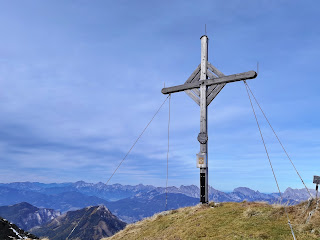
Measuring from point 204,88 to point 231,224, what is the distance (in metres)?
10.4

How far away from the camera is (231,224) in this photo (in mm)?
13516

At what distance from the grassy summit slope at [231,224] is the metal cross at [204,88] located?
2.70 m

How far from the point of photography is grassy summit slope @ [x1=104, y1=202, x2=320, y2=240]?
11547 mm

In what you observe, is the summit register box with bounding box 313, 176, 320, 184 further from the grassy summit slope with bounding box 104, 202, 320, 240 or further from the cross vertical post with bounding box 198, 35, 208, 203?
the cross vertical post with bounding box 198, 35, 208, 203

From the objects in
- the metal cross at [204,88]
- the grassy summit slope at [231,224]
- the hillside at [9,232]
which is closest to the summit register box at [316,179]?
the grassy summit slope at [231,224]

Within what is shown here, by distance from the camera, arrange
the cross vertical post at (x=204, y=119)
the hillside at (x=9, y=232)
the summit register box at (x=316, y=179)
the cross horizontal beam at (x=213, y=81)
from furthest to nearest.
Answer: the hillside at (x=9, y=232), the cross vertical post at (x=204, y=119), the cross horizontal beam at (x=213, y=81), the summit register box at (x=316, y=179)

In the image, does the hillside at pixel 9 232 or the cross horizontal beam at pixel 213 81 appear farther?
the hillside at pixel 9 232

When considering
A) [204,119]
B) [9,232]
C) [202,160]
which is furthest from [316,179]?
[9,232]

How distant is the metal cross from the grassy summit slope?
8.87 feet

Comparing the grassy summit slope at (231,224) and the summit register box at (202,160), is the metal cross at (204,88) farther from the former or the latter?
the grassy summit slope at (231,224)

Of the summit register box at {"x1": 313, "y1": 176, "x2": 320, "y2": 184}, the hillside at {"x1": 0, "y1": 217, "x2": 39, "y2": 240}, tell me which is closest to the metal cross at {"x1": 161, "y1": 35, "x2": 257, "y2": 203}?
the summit register box at {"x1": 313, "y1": 176, "x2": 320, "y2": 184}

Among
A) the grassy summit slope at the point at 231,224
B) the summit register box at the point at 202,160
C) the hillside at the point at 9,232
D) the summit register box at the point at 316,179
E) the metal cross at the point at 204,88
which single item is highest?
the metal cross at the point at 204,88

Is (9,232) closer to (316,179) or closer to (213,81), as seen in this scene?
(213,81)

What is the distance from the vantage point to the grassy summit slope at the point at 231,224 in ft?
37.9
